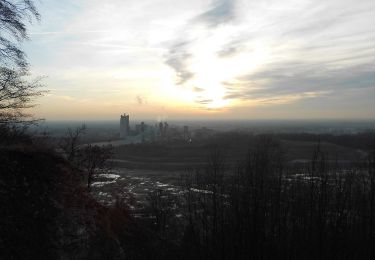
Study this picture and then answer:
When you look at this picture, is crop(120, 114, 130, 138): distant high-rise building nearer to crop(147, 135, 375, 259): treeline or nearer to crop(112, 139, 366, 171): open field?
crop(112, 139, 366, 171): open field

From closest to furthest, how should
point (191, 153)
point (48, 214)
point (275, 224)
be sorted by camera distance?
point (48, 214) < point (275, 224) < point (191, 153)

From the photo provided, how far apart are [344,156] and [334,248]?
56.8 m

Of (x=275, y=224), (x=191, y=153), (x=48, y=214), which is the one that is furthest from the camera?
(x=191, y=153)

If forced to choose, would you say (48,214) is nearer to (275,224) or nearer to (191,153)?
(275,224)

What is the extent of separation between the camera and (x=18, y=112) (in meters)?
15.5

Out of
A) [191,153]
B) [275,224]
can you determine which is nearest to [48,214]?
[275,224]

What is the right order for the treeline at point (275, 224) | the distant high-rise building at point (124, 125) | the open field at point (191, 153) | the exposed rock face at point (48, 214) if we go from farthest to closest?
the distant high-rise building at point (124, 125) < the open field at point (191, 153) < the treeline at point (275, 224) < the exposed rock face at point (48, 214)

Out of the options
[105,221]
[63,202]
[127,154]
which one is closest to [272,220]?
[105,221]

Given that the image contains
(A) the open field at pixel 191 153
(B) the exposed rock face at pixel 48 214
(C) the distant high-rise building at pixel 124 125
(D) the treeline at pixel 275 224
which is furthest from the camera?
(C) the distant high-rise building at pixel 124 125

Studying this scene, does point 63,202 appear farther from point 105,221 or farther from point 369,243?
point 369,243

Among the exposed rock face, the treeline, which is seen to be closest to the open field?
the treeline

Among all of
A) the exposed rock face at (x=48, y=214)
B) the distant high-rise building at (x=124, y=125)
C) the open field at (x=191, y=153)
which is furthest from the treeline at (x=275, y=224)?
the distant high-rise building at (x=124, y=125)

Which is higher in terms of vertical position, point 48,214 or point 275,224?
point 48,214

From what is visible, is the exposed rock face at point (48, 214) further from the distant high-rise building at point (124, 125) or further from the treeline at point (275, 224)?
the distant high-rise building at point (124, 125)
